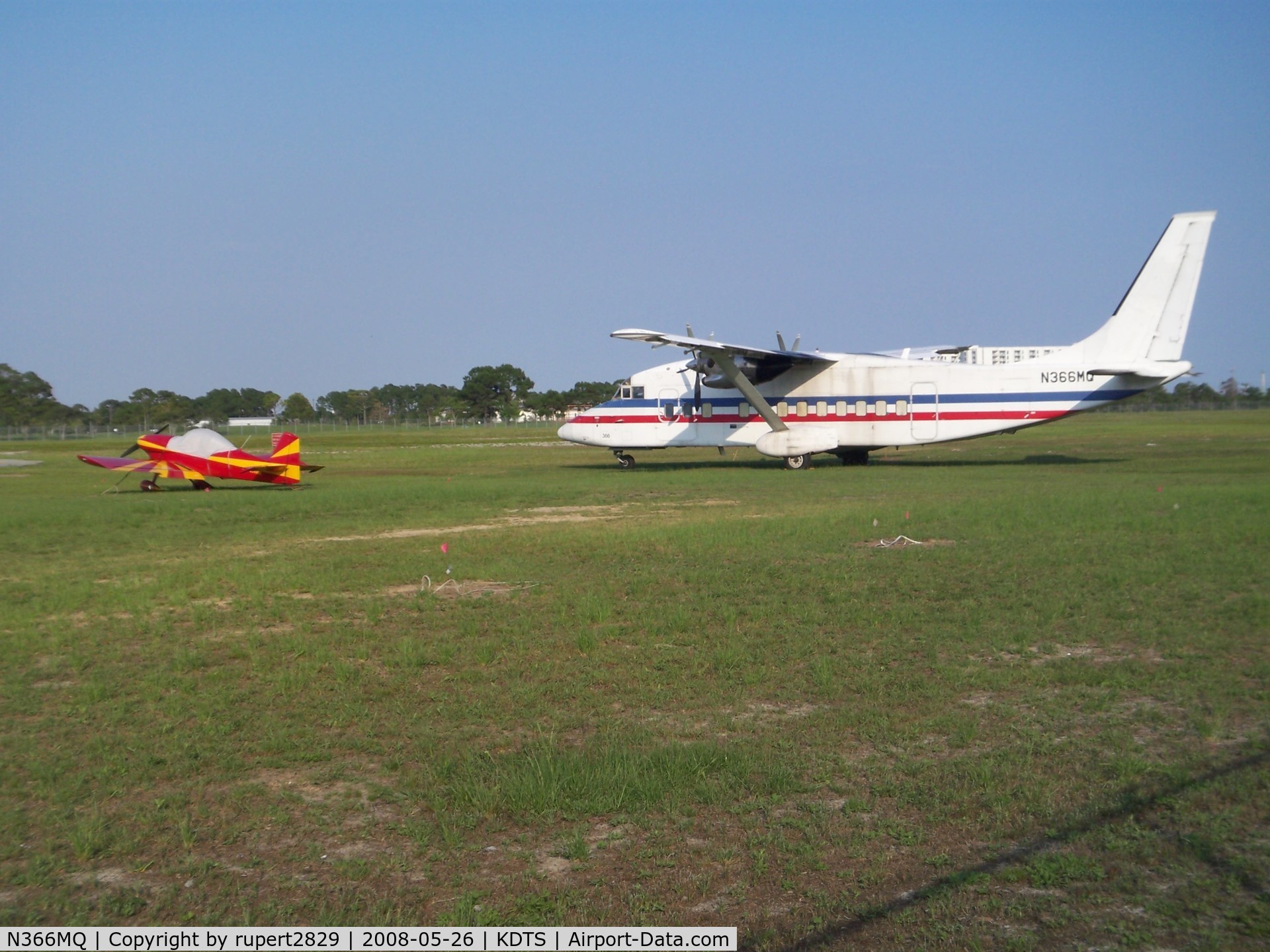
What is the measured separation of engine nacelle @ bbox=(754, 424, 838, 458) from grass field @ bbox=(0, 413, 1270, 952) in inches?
607

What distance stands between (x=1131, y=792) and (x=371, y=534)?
1276cm

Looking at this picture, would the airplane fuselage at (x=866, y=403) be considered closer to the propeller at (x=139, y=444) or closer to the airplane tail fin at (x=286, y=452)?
the airplane tail fin at (x=286, y=452)

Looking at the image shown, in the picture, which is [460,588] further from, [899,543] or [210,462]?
[210,462]

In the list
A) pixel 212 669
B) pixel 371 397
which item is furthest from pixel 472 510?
pixel 371 397

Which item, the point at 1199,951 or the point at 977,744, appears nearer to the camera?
the point at 1199,951

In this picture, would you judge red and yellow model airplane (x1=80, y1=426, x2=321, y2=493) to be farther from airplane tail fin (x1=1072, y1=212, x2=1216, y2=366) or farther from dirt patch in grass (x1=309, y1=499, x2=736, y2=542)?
airplane tail fin (x1=1072, y1=212, x2=1216, y2=366)

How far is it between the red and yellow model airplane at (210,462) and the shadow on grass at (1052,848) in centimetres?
2352

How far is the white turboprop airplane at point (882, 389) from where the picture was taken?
27.0 meters

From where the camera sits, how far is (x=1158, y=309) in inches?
1067

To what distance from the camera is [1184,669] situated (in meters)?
7.22

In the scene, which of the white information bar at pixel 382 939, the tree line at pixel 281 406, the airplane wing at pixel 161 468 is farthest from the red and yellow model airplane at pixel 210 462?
the tree line at pixel 281 406

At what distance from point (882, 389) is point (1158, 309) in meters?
7.46

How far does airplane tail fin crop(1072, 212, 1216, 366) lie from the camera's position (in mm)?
26484

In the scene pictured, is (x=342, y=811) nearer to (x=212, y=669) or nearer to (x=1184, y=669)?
(x=212, y=669)
